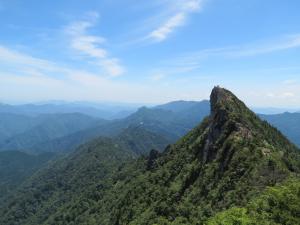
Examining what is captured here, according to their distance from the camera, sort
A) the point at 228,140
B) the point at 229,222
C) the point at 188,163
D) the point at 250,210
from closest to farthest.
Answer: the point at 229,222 < the point at 250,210 < the point at 228,140 < the point at 188,163

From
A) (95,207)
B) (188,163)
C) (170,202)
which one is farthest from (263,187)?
(95,207)

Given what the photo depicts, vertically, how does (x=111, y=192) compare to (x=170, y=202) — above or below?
below

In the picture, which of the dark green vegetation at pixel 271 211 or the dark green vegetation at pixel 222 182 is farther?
the dark green vegetation at pixel 222 182

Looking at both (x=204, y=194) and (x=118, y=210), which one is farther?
(x=118, y=210)

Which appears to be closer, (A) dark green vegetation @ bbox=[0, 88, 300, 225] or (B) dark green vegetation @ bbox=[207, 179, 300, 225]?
(B) dark green vegetation @ bbox=[207, 179, 300, 225]

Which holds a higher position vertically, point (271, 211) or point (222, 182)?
point (271, 211)

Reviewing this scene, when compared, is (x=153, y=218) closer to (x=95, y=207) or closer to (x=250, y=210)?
(x=250, y=210)

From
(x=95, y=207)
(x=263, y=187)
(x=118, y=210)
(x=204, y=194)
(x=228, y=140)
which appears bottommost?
(x=95, y=207)

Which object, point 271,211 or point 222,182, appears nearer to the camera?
point 271,211

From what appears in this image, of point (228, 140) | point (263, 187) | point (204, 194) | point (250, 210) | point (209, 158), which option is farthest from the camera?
point (209, 158)
